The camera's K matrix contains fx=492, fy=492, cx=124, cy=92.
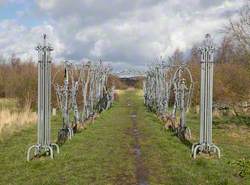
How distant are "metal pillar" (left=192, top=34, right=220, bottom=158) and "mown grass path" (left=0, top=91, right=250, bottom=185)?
0.47m

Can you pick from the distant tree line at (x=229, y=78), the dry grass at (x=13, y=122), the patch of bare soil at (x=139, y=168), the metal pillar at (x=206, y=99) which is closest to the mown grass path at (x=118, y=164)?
the patch of bare soil at (x=139, y=168)

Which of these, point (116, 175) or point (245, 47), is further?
point (245, 47)

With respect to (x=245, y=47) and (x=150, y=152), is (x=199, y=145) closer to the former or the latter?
(x=150, y=152)

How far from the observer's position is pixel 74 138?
52.7 feet

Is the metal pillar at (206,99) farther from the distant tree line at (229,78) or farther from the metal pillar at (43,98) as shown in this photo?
the distant tree line at (229,78)

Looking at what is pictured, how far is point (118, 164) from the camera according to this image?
35.9 ft

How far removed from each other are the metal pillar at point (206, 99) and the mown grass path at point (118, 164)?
1.53 feet

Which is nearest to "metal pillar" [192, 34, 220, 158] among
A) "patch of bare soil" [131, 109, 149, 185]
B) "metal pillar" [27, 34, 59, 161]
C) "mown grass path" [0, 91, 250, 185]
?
"mown grass path" [0, 91, 250, 185]

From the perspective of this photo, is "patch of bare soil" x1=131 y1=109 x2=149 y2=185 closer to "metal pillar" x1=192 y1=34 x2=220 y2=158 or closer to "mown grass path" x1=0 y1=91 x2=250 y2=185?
"mown grass path" x1=0 y1=91 x2=250 y2=185

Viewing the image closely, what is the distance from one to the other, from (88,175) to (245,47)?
16803 millimetres

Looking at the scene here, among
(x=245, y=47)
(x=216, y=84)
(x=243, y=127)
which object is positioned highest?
(x=245, y=47)

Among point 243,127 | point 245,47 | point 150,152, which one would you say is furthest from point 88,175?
point 245,47

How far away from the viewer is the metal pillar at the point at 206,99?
11.9 m

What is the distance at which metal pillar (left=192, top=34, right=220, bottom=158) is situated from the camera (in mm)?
11938
